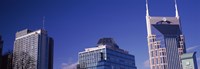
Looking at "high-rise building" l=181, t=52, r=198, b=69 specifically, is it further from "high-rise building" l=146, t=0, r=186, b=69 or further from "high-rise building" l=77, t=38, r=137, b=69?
"high-rise building" l=77, t=38, r=137, b=69

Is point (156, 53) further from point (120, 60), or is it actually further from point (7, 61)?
point (7, 61)

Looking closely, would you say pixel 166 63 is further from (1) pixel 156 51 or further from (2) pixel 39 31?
(2) pixel 39 31

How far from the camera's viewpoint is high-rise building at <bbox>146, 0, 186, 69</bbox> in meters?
127

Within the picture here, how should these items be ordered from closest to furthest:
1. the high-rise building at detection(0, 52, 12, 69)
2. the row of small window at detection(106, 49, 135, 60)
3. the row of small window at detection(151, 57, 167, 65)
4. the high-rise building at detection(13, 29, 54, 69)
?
the high-rise building at detection(0, 52, 12, 69), the row of small window at detection(106, 49, 135, 60), the high-rise building at detection(13, 29, 54, 69), the row of small window at detection(151, 57, 167, 65)

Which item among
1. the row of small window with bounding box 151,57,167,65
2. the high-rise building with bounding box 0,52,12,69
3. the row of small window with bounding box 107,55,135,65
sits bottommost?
the high-rise building with bounding box 0,52,12,69

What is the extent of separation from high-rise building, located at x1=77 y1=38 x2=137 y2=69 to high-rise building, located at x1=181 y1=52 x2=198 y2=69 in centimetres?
2622

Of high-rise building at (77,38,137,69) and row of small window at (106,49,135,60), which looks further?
row of small window at (106,49,135,60)

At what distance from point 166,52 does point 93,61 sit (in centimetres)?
3653

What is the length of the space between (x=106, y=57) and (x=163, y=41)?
3684 cm

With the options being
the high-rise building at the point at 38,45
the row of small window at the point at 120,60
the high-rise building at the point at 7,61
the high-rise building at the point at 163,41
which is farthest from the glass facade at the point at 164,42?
the high-rise building at the point at 7,61

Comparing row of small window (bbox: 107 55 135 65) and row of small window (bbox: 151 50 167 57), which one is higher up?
row of small window (bbox: 151 50 167 57)

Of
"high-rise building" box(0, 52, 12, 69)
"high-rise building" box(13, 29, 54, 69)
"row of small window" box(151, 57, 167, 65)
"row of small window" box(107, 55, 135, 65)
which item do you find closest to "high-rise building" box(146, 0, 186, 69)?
"row of small window" box(151, 57, 167, 65)

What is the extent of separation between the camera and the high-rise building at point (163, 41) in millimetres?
127062

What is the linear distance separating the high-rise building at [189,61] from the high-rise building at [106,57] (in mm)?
26221
